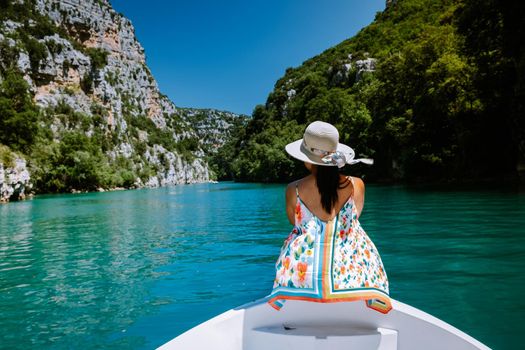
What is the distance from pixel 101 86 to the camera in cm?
8494

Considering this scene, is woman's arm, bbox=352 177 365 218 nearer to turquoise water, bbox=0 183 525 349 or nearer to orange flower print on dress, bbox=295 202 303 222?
orange flower print on dress, bbox=295 202 303 222

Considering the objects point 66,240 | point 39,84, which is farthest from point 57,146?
point 66,240

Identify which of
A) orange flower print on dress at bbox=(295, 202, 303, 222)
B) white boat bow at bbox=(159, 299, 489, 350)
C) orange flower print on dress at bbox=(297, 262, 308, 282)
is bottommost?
white boat bow at bbox=(159, 299, 489, 350)

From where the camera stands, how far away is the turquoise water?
4.31 metres

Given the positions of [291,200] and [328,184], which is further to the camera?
[291,200]

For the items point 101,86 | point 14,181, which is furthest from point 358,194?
point 101,86

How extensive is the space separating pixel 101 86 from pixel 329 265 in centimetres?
9234

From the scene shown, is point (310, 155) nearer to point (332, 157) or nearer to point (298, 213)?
point (332, 157)

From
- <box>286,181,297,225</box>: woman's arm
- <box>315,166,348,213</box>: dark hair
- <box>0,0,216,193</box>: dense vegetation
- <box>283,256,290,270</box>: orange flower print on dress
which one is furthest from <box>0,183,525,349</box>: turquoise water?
<box>0,0,216,193</box>: dense vegetation

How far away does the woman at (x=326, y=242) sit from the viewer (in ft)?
7.82

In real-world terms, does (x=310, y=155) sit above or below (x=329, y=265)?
above

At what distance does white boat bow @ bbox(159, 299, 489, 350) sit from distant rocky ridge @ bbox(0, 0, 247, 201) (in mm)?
54501

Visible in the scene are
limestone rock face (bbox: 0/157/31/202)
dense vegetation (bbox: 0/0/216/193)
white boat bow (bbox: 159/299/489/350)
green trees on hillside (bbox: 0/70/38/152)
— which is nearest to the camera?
white boat bow (bbox: 159/299/489/350)

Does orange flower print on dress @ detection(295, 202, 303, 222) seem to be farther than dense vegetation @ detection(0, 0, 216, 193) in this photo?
No
